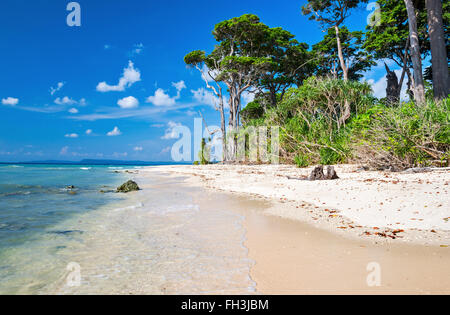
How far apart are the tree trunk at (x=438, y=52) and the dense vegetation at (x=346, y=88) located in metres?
0.04

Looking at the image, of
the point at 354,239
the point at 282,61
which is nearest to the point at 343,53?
the point at 282,61

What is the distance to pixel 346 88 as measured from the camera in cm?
1426

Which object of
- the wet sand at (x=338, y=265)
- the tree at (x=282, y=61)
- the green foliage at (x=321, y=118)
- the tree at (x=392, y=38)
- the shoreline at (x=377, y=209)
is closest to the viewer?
the wet sand at (x=338, y=265)

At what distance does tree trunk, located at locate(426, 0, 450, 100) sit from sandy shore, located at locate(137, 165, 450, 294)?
310 inches

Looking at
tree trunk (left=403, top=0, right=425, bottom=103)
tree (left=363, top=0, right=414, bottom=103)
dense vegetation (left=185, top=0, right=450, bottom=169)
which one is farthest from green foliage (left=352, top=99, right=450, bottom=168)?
tree (left=363, top=0, right=414, bottom=103)

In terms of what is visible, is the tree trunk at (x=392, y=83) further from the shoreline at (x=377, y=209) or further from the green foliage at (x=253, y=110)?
the shoreline at (x=377, y=209)

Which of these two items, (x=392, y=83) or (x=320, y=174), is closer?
(x=320, y=174)

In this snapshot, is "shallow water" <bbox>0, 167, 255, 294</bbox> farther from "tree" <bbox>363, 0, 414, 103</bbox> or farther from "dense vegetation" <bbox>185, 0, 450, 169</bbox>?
"tree" <bbox>363, 0, 414, 103</bbox>

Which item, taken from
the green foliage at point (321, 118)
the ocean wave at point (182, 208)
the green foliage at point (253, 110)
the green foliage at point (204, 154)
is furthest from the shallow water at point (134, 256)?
the green foliage at point (253, 110)

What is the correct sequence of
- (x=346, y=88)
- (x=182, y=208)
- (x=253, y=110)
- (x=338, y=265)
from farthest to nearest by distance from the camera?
(x=253, y=110) → (x=346, y=88) → (x=182, y=208) → (x=338, y=265)

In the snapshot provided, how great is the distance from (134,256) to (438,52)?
1493 cm

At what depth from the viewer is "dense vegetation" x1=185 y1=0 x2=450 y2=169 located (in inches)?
312

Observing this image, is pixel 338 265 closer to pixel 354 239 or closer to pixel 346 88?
pixel 354 239

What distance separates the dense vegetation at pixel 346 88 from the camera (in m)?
7.92
